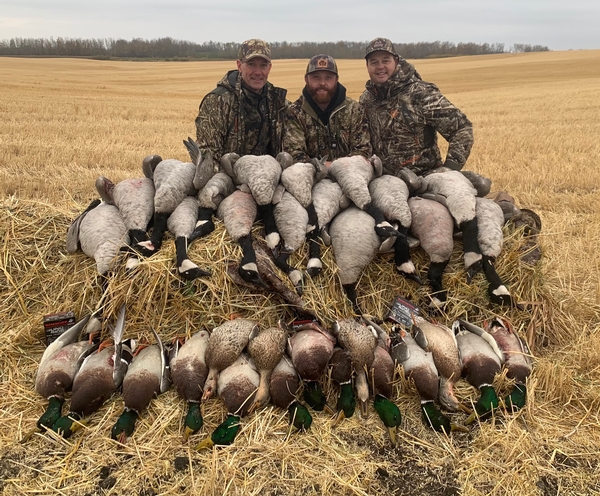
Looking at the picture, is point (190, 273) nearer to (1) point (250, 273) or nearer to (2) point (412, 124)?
(1) point (250, 273)

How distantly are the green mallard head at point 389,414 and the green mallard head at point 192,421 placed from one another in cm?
114

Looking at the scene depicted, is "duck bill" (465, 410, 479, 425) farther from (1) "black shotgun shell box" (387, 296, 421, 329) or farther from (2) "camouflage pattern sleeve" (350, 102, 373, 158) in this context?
(2) "camouflage pattern sleeve" (350, 102, 373, 158)

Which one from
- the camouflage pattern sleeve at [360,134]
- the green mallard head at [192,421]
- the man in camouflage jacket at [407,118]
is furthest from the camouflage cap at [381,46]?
the green mallard head at [192,421]

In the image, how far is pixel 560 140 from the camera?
11766 mm

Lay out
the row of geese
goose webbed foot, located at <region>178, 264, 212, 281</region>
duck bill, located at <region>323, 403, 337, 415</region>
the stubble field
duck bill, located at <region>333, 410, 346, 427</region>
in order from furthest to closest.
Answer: the row of geese, goose webbed foot, located at <region>178, 264, 212, 281</region>, duck bill, located at <region>323, 403, 337, 415</region>, duck bill, located at <region>333, 410, 346, 427</region>, the stubble field

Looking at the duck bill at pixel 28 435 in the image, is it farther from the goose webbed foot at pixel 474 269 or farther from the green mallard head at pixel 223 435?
the goose webbed foot at pixel 474 269

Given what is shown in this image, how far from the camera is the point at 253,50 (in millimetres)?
4855

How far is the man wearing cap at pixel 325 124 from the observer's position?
17.0 ft

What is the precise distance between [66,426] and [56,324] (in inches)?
39.7

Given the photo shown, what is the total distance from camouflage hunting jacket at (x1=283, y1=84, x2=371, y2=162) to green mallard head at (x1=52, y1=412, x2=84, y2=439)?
337 cm

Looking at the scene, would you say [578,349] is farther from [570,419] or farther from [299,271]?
[299,271]

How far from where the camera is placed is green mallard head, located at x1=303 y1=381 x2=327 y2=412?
3088mm

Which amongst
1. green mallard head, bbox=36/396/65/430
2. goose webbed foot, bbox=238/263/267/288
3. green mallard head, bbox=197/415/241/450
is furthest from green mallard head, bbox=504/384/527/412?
green mallard head, bbox=36/396/65/430

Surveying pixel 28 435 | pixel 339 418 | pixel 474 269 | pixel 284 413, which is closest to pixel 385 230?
pixel 474 269
